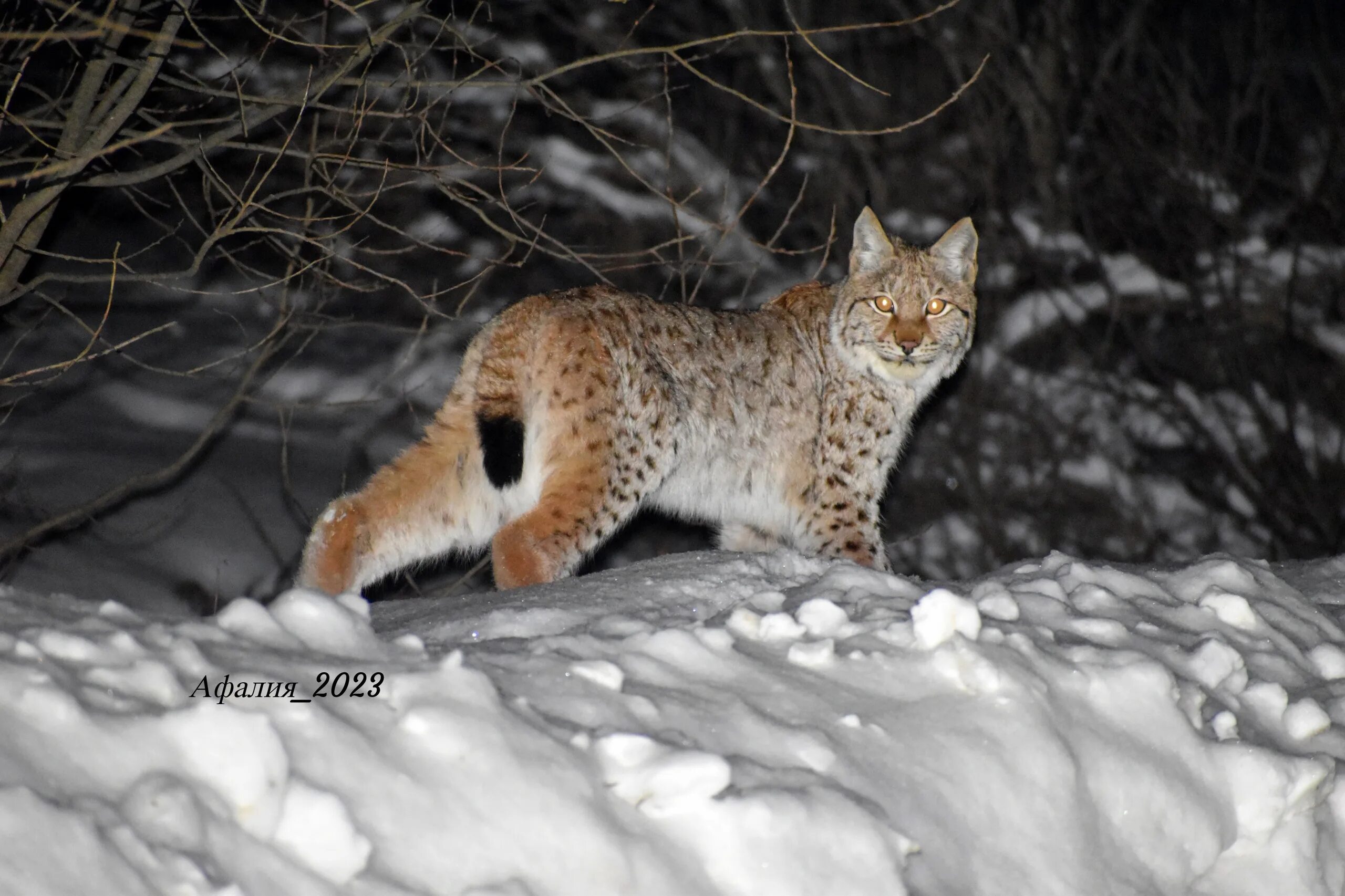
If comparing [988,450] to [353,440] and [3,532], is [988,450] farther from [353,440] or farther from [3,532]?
[3,532]

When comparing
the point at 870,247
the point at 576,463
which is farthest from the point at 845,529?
the point at 576,463

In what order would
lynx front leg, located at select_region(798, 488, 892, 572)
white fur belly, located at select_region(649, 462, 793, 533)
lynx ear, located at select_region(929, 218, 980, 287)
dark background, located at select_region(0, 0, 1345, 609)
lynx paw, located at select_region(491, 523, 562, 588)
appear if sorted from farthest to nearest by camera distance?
dark background, located at select_region(0, 0, 1345, 609), lynx ear, located at select_region(929, 218, 980, 287), lynx front leg, located at select_region(798, 488, 892, 572), white fur belly, located at select_region(649, 462, 793, 533), lynx paw, located at select_region(491, 523, 562, 588)

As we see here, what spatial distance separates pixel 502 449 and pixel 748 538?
172 centimetres

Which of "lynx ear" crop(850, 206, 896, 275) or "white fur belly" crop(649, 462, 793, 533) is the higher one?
"lynx ear" crop(850, 206, 896, 275)

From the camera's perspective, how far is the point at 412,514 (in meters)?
4.43

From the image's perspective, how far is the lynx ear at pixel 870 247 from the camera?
5.35 meters

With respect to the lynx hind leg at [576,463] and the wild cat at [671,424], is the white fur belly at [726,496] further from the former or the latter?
the lynx hind leg at [576,463]

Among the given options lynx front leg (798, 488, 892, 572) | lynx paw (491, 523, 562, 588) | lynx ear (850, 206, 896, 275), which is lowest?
lynx front leg (798, 488, 892, 572)

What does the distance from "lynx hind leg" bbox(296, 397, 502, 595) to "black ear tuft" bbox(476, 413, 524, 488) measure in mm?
176

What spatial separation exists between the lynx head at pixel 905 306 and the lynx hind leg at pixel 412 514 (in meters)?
1.70

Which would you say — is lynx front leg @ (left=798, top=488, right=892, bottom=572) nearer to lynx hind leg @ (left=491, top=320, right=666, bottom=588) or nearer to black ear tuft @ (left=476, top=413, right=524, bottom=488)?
lynx hind leg @ (left=491, top=320, right=666, bottom=588)

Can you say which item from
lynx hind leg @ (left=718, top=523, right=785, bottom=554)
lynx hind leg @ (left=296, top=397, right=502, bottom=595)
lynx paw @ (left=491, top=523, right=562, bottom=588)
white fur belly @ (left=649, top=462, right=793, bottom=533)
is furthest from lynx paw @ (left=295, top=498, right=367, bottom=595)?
lynx hind leg @ (left=718, top=523, right=785, bottom=554)

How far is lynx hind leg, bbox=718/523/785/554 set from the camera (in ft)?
18.4

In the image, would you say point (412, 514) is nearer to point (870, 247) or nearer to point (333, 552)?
point (333, 552)
